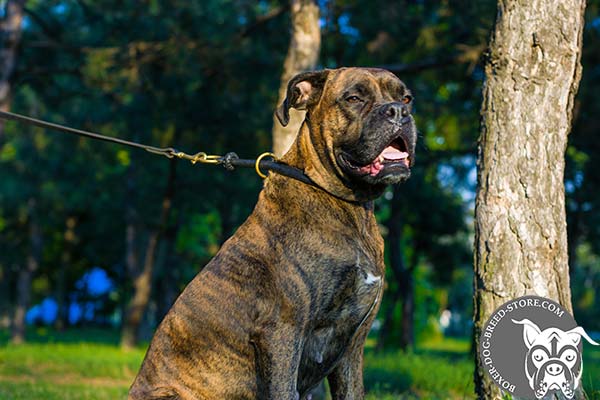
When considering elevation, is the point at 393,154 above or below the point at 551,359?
above

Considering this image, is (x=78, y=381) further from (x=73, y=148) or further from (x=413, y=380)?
(x=73, y=148)

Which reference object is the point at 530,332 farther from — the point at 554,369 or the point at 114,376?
the point at 114,376

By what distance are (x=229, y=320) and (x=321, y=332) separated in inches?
18.5

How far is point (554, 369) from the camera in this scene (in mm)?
4527

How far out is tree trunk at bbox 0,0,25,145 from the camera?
47.7 ft

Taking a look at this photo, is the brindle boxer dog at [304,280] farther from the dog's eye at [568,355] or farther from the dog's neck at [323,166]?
the dog's eye at [568,355]

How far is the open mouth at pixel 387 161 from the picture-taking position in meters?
4.05

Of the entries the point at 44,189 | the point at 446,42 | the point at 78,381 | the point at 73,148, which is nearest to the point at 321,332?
the point at 78,381

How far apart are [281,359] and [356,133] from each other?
123cm

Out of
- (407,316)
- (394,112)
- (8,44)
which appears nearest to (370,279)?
(394,112)

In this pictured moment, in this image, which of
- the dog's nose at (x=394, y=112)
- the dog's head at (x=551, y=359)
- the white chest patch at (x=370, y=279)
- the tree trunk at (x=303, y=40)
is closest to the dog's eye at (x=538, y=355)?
the dog's head at (x=551, y=359)

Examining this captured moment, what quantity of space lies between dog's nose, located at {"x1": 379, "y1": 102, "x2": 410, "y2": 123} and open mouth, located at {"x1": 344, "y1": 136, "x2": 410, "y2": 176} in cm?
11

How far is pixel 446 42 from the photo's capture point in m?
13.5

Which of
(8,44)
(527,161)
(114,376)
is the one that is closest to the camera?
(527,161)
